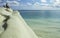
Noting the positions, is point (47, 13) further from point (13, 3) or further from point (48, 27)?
point (13, 3)

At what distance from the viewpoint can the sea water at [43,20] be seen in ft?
15.0

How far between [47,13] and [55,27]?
0.45 metres

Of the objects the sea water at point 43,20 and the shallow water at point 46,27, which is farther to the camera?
the sea water at point 43,20

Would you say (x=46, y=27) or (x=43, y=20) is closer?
(x=46, y=27)

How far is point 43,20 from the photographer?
4.80 metres

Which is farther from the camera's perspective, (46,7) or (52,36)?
(46,7)

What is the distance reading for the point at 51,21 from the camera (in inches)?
187

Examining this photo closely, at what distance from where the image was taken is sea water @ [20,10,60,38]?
4.57 metres

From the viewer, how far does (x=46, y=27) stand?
15.1 feet

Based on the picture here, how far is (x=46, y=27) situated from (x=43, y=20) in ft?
0.90

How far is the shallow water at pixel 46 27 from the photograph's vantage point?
14.5 ft

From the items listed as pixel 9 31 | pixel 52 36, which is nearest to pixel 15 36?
pixel 9 31

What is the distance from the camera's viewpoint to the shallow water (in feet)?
14.5

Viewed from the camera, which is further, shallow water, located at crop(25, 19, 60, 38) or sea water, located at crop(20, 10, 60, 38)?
sea water, located at crop(20, 10, 60, 38)
